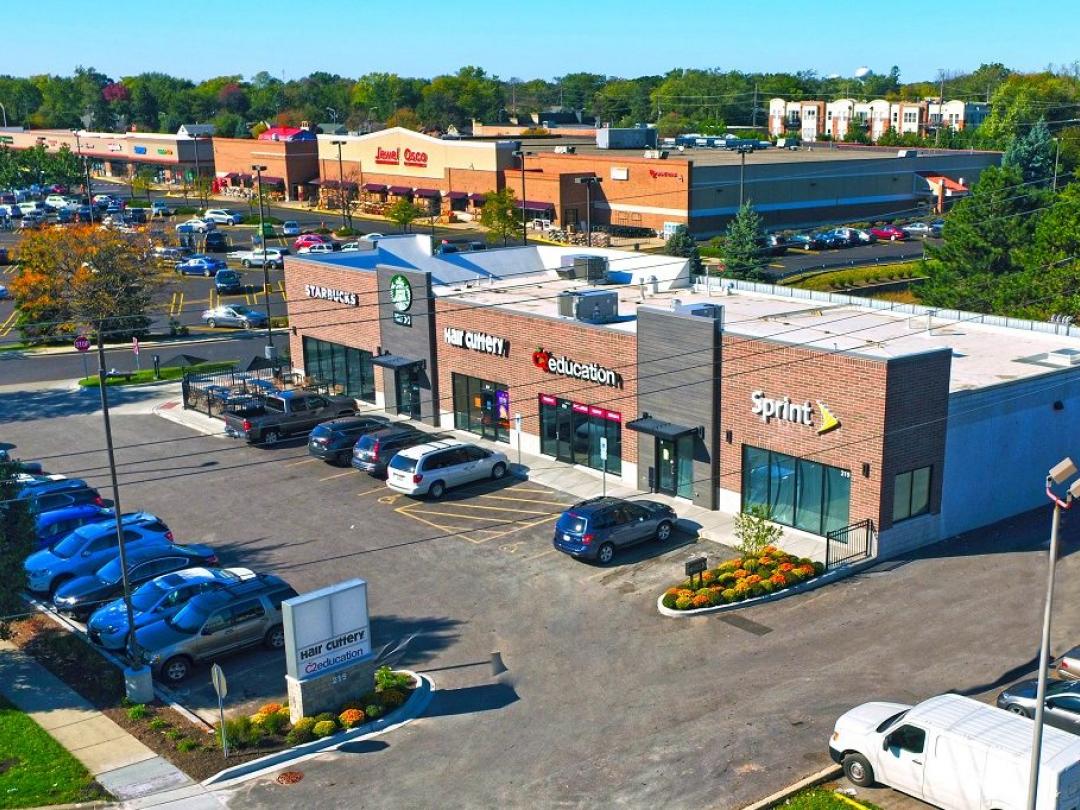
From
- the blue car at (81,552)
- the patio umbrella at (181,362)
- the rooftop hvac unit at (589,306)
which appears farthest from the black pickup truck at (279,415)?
the patio umbrella at (181,362)

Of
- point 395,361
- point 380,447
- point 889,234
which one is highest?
point 395,361

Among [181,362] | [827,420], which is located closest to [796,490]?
[827,420]

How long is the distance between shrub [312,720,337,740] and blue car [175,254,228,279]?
214 feet

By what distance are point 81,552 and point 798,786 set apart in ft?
65.4

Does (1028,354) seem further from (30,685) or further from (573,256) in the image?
(30,685)

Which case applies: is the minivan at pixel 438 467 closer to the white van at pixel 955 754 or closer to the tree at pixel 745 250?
the white van at pixel 955 754

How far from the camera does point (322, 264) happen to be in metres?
48.8

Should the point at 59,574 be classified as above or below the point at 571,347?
below

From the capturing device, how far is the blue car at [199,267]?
83.3 metres

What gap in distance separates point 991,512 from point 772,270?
48044 millimetres

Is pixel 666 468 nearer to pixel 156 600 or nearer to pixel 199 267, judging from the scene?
pixel 156 600

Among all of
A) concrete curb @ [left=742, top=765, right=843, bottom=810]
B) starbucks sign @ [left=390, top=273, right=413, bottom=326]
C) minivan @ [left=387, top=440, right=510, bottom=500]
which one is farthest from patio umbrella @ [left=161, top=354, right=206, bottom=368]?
concrete curb @ [left=742, top=765, right=843, bottom=810]

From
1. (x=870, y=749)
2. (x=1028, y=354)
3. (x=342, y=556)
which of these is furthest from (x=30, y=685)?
(x=1028, y=354)

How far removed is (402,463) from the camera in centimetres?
3606
